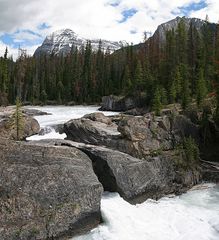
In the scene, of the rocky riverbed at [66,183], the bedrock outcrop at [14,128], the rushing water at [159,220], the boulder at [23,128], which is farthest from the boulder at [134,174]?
the boulder at [23,128]

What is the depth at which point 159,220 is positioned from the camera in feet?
70.7

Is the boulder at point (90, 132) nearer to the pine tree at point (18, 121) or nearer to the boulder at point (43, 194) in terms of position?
the pine tree at point (18, 121)

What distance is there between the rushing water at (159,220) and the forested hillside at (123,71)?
3051 cm

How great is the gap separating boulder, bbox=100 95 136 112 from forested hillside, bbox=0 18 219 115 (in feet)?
6.25

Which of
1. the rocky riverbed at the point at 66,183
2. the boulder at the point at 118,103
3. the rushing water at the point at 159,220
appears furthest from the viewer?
the boulder at the point at 118,103

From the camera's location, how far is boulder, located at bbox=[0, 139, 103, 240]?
1767 centimetres

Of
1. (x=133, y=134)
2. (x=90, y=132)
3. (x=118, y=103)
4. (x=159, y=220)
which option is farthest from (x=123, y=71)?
(x=159, y=220)

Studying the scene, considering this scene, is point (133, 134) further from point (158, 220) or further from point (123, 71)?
point (123, 71)

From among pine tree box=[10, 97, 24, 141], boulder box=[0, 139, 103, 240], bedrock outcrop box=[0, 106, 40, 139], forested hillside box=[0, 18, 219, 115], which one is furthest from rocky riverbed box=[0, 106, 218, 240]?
forested hillside box=[0, 18, 219, 115]

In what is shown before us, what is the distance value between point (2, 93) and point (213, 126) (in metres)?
76.0

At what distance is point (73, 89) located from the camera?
108m

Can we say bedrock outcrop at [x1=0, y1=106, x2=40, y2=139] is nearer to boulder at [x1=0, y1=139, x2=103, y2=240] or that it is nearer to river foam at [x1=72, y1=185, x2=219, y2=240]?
boulder at [x1=0, y1=139, x2=103, y2=240]

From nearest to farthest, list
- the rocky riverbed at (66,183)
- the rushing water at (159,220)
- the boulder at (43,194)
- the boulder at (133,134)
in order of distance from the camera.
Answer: the boulder at (43,194) < the rocky riverbed at (66,183) < the rushing water at (159,220) < the boulder at (133,134)

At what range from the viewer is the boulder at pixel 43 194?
58.0 ft
